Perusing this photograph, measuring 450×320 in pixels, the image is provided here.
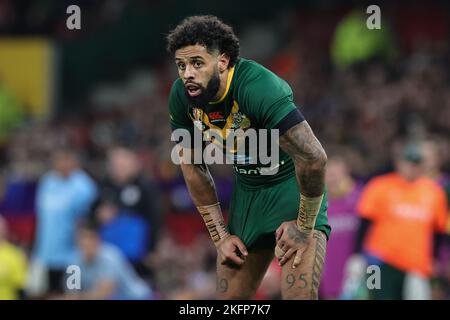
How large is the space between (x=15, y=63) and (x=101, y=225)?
1057 centimetres

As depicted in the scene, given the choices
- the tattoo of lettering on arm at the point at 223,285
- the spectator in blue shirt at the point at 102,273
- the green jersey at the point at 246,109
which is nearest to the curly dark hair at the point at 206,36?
the green jersey at the point at 246,109

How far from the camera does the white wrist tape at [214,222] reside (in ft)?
22.8

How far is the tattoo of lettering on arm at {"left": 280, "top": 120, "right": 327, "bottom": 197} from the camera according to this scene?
248 inches

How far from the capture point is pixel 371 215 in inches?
413

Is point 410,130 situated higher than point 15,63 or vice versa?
point 15,63

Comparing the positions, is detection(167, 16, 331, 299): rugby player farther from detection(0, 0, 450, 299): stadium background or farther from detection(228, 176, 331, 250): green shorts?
detection(0, 0, 450, 299): stadium background

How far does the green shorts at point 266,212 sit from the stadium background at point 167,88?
2307mm

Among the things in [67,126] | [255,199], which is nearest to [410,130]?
[255,199]

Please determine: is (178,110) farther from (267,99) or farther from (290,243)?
(290,243)

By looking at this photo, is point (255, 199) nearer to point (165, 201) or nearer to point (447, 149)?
point (447, 149)

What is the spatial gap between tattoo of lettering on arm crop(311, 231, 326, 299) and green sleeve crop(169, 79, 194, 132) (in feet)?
3.27

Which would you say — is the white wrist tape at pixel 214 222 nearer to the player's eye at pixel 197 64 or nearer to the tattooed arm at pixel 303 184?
the tattooed arm at pixel 303 184

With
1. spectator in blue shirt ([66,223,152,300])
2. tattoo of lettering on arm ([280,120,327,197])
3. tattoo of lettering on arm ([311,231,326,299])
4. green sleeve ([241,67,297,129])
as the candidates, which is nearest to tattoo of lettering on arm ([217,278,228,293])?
tattoo of lettering on arm ([311,231,326,299])
